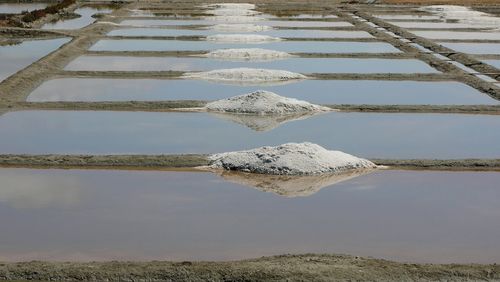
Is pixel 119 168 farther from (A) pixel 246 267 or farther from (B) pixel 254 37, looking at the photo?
(B) pixel 254 37

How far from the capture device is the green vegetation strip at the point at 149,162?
618 centimetres

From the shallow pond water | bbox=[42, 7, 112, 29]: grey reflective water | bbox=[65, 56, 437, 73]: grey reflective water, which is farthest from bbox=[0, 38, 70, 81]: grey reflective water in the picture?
the shallow pond water

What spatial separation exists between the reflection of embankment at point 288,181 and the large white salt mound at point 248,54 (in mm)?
5648

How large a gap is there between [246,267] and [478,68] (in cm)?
741

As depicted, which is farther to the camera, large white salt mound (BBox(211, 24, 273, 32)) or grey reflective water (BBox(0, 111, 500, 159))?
large white salt mound (BBox(211, 24, 273, 32))

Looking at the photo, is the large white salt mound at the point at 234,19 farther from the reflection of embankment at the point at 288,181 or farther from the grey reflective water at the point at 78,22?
the reflection of embankment at the point at 288,181

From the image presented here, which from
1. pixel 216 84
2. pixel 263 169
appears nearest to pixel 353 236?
pixel 263 169

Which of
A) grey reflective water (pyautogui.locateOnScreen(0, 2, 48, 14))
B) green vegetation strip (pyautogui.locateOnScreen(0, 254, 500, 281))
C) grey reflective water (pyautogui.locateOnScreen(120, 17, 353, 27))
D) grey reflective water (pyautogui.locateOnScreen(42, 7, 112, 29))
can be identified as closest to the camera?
green vegetation strip (pyautogui.locateOnScreen(0, 254, 500, 281))

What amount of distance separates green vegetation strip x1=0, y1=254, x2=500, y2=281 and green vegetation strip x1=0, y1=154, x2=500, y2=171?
195 cm

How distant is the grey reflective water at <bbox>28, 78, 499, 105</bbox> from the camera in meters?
8.76

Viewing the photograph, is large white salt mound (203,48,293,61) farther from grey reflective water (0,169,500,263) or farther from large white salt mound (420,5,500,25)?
large white salt mound (420,5,500,25)

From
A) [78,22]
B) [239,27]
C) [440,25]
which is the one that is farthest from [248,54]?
[440,25]

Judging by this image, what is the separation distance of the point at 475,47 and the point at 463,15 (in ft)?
18.7

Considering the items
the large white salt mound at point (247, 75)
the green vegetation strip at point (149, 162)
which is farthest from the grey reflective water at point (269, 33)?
the green vegetation strip at point (149, 162)
